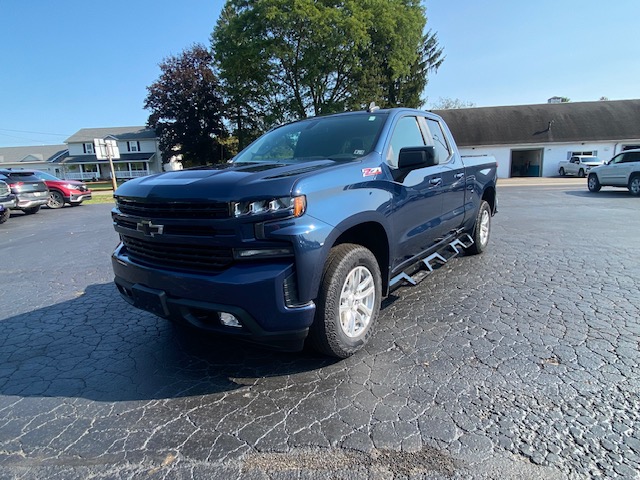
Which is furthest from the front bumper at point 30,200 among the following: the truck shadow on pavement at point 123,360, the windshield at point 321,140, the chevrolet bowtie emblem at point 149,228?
the chevrolet bowtie emblem at point 149,228

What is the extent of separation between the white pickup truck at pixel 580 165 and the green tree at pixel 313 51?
1608 cm

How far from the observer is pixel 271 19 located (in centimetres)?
2712

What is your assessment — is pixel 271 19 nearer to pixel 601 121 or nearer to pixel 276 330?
pixel 276 330

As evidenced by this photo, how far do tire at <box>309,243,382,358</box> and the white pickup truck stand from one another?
34.8 metres

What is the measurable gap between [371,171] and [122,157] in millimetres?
61698

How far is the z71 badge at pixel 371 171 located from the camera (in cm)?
305

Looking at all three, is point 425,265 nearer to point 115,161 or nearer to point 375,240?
point 375,240

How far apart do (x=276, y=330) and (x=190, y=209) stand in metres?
0.97

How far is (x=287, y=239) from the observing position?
2395 mm

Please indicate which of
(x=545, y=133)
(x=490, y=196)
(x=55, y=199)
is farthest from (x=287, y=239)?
(x=545, y=133)

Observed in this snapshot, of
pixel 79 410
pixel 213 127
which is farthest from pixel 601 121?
pixel 79 410

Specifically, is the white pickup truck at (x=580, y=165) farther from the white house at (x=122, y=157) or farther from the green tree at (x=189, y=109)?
the white house at (x=122, y=157)

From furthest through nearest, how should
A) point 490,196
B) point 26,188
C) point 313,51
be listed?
point 313,51 < point 26,188 < point 490,196

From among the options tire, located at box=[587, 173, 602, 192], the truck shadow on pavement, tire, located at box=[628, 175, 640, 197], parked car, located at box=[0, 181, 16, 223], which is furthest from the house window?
the truck shadow on pavement
